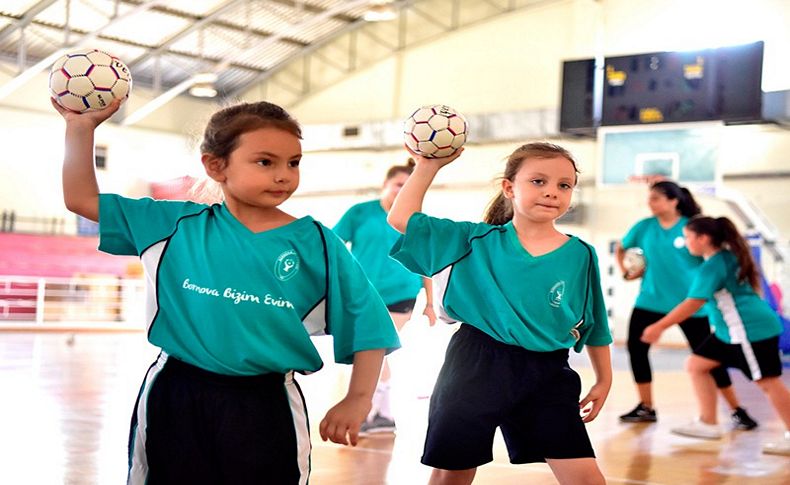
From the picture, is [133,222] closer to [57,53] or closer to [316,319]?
[316,319]

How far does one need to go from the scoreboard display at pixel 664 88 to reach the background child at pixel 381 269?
33.2 feet

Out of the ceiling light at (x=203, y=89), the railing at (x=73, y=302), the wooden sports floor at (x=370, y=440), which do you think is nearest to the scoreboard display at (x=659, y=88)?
the wooden sports floor at (x=370, y=440)

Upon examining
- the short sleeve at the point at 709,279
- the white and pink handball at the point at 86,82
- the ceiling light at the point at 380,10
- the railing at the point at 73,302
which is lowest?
the railing at the point at 73,302

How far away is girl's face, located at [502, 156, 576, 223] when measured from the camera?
331cm

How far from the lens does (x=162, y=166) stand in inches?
1113

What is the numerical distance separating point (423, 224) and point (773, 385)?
385 cm

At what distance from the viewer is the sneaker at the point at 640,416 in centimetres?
732

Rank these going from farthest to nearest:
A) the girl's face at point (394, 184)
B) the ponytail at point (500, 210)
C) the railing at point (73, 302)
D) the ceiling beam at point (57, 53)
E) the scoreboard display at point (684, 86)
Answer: the ceiling beam at point (57, 53) → the railing at point (73, 302) → the scoreboard display at point (684, 86) → the girl's face at point (394, 184) → the ponytail at point (500, 210)

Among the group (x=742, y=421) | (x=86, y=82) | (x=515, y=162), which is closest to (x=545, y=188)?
(x=515, y=162)

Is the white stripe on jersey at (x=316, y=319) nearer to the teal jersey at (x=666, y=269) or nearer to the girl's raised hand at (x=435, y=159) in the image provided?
the girl's raised hand at (x=435, y=159)

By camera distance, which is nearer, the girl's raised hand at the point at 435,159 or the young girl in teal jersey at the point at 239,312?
the young girl in teal jersey at the point at 239,312

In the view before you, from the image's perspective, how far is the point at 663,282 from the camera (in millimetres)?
7309

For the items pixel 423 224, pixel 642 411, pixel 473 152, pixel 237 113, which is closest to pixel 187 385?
pixel 237 113

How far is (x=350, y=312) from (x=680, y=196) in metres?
5.42
